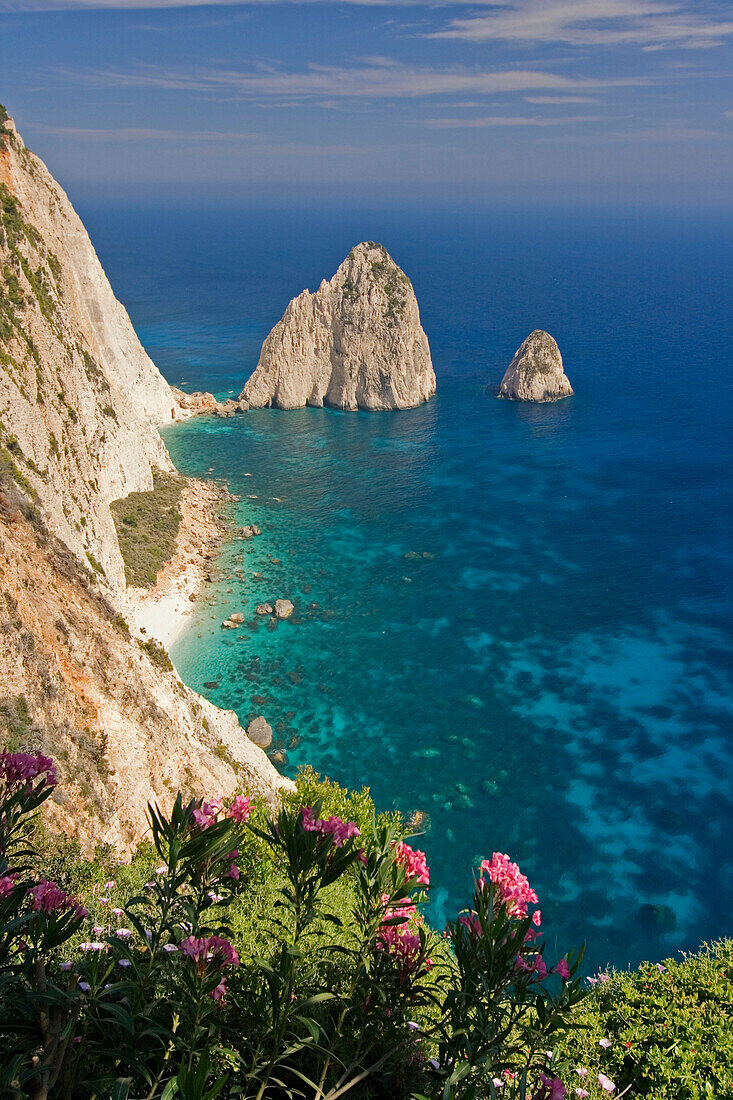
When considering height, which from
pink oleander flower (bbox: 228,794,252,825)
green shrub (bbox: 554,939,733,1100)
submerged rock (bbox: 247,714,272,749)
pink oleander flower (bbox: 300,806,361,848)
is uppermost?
pink oleander flower (bbox: 300,806,361,848)

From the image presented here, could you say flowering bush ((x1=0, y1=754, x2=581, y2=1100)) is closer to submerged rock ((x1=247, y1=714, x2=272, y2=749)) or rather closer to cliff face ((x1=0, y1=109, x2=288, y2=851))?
cliff face ((x1=0, y1=109, x2=288, y2=851))

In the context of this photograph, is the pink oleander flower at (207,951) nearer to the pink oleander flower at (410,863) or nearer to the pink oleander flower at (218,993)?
the pink oleander flower at (218,993)

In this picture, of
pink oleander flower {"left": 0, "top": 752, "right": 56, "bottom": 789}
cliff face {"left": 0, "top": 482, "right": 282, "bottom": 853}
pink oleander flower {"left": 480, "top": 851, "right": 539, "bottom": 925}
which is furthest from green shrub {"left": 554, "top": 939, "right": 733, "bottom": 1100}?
cliff face {"left": 0, "top": 482, "right": 282, "bottom": 853}

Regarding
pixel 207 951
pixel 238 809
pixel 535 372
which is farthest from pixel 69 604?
pixel 535 372

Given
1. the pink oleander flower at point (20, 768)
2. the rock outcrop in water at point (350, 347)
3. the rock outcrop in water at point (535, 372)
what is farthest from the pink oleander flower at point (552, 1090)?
the rock outcrop in water at point (535, 372)

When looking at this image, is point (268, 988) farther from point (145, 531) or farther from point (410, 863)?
point (145, 531)
